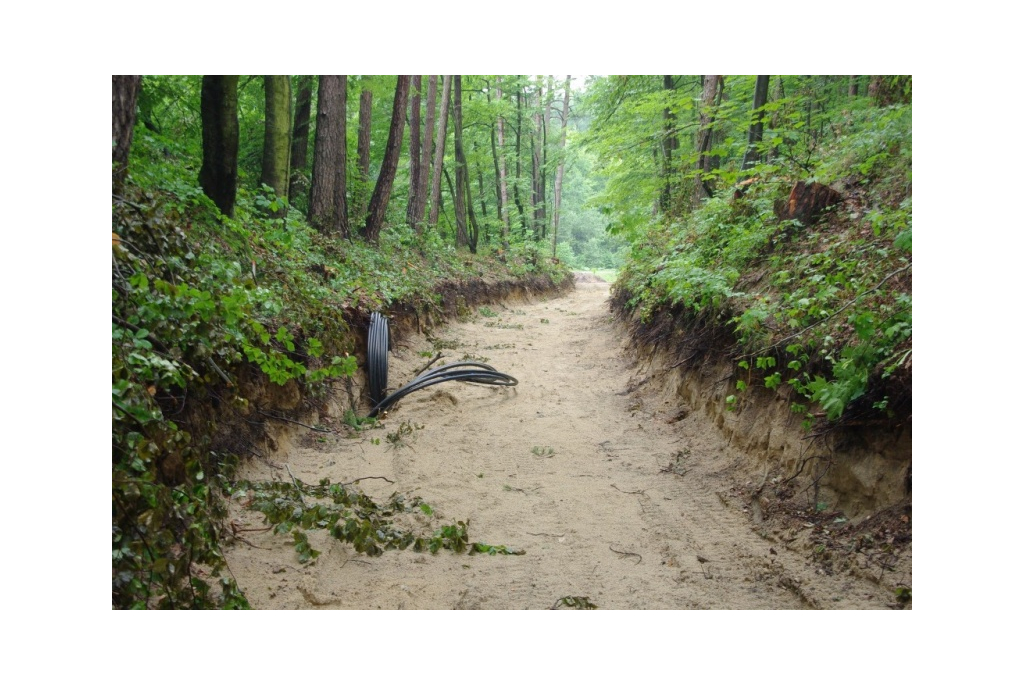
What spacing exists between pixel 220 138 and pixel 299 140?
538cm

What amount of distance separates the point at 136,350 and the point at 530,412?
181 inches

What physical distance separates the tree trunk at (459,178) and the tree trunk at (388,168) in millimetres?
5334

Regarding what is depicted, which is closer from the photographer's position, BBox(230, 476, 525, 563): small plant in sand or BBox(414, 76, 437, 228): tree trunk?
BBox(230, 476, 525, 563): small plant in sand

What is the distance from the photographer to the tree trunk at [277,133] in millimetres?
7267

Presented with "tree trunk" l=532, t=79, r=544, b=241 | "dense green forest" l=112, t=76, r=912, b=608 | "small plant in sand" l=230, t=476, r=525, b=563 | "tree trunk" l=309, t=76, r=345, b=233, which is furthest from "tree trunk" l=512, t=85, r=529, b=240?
"small plant in sand" l=230, t=476, r=525, b=563

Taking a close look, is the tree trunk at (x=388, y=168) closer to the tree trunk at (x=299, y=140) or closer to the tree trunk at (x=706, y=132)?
the tree trunk at (x=299, y=140)

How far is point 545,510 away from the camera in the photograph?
4305mm

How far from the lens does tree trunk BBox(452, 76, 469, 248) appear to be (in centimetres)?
1625

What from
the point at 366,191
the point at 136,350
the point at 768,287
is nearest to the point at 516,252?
the point at 366,191

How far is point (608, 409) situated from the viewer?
22.6 ft

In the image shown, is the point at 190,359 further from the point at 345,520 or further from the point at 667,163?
the point at 667,163

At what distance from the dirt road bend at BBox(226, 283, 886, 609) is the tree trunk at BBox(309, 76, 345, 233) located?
2.94 meters

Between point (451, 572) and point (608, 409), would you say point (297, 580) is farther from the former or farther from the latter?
point (608, 409)

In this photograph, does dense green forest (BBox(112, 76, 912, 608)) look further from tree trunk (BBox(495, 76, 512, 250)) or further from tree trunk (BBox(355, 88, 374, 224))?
tree trunk (BBox(495, 76, 512, 250))
